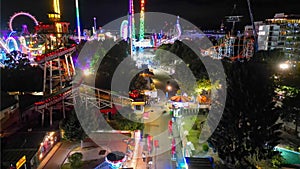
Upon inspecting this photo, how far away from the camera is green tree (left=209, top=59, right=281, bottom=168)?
9.37 meters

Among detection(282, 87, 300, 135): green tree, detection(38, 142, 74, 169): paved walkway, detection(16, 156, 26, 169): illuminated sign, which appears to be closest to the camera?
detection(16, 156, 26, 169): illuminated sign

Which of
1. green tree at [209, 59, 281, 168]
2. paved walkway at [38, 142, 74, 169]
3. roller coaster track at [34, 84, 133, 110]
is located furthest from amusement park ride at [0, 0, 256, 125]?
green tree at [209, 59, 281, 168]

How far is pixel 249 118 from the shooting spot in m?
9.45

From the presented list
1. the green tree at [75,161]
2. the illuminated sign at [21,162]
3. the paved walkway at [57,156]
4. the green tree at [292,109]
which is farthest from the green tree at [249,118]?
the illuminated sign at [21,162]

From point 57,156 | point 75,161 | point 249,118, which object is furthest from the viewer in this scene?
point 57,156

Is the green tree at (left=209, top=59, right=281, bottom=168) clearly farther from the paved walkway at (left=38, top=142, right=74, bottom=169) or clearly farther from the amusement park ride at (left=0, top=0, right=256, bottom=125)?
the amusement park ride at (left=0, top=0, right=256, bottom=125)

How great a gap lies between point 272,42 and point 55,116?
38858 millimetres

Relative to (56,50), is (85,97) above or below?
below

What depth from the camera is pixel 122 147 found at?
13.9 m

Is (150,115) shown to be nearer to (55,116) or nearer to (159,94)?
(159,94)

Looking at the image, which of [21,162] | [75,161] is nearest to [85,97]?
[75,161]

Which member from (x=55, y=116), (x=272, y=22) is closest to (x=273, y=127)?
(x=55, y=116)

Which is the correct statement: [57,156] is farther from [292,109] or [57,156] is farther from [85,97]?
[292,109]

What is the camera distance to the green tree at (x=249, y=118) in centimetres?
937
